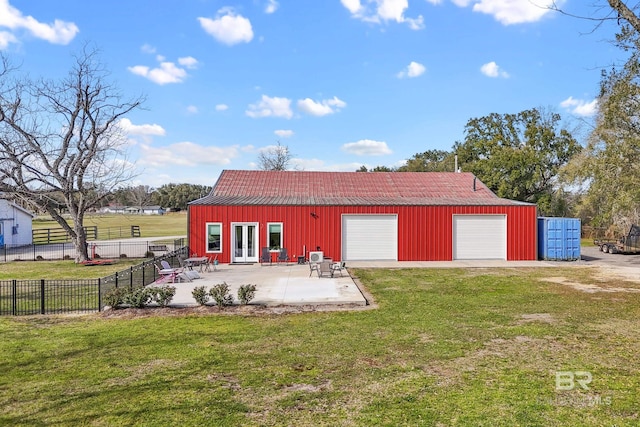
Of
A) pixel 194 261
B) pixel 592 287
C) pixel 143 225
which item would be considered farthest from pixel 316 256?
pixel 143 225

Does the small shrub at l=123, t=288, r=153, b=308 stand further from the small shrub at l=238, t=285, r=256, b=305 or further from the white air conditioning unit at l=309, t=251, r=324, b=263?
the white air conditioning unit at l=309, t=251, r=324, b=263

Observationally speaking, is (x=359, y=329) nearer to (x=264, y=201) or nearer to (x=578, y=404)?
(x=578, y=404)

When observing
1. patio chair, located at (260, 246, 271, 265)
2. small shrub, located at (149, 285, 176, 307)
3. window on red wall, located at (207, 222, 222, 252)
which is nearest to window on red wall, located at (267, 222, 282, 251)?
patio chair, located at (260, 246, 271, 265)

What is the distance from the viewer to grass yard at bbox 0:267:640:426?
5000 mm

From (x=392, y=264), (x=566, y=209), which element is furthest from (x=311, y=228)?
(x=566, y=209)

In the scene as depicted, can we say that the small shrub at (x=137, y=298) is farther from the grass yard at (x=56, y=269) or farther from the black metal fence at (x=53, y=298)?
the grass yard at (x=56, y=269)

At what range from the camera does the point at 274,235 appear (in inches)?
815

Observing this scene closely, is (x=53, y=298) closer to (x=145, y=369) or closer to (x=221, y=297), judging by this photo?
(x=221, y=297)

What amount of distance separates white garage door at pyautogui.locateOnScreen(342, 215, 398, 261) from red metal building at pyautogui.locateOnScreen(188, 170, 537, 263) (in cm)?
5

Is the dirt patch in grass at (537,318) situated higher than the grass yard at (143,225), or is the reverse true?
the grass yard at (143,225)

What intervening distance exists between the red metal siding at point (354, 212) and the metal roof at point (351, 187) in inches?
43.2

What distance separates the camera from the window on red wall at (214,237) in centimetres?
2044

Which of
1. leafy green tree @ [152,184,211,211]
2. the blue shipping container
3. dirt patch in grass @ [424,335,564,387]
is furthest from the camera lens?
leafy green tree @ [152,184,211,211]

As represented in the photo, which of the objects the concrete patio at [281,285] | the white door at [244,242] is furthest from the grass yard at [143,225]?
the concrete patio at [281,285]
